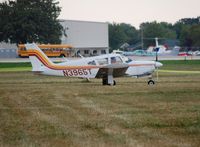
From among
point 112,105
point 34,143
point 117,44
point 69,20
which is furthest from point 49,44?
point 34,143

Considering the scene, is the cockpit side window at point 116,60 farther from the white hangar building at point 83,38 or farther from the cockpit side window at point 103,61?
the white hangar building at point 83,38

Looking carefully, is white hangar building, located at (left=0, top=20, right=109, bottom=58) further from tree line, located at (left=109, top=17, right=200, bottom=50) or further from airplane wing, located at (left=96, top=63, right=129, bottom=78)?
airplane wing, located at (left=96, top=63, right=129, bottom=78)

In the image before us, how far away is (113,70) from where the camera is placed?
30.7 m

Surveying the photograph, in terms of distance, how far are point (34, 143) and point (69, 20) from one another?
104861mm

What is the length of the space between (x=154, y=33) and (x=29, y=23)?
239ft

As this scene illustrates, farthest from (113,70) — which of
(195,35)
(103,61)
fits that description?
(195,35)

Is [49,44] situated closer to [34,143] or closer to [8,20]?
[8,20]

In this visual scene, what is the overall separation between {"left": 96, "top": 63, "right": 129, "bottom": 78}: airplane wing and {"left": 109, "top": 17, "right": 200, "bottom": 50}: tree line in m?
105

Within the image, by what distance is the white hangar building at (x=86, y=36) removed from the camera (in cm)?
11519

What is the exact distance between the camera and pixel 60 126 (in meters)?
13.9

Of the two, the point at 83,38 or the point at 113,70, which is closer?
the point at 113,70

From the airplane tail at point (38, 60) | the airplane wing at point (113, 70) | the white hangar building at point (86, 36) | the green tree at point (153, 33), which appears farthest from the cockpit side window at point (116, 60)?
the green tree at point (153, 33)

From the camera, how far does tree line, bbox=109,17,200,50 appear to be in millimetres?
141038

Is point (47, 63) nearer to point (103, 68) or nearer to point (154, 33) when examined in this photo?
point (103, 68)
